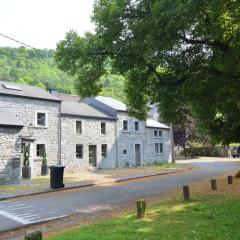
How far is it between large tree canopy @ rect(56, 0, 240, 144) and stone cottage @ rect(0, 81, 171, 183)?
720 cm

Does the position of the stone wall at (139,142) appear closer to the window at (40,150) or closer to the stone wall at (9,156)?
the window at (40,150)

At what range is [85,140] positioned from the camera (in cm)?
3288

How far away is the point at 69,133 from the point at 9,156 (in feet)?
32.3

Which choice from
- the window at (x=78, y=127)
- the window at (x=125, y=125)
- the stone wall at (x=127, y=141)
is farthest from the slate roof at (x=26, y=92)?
the window at (x=125, y=125)

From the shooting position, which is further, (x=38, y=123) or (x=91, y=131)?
(x=91, y=131)

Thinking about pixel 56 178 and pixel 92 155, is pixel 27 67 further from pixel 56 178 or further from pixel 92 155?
pixel 56 178

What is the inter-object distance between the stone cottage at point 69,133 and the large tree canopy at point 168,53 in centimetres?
720

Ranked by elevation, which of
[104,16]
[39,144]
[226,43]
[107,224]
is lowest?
[107,224]

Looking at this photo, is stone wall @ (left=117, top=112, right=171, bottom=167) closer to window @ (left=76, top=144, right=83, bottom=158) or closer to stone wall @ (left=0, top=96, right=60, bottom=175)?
window @ (left=76, top=144, right=83, bottom=158)

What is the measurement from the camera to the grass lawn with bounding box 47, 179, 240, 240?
7871 mm

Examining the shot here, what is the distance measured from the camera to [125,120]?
123 feet

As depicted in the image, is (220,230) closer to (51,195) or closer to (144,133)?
(51,195)

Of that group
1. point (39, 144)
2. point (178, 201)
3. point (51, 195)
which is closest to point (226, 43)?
point (178, 201)

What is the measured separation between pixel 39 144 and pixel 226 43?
771 inches
